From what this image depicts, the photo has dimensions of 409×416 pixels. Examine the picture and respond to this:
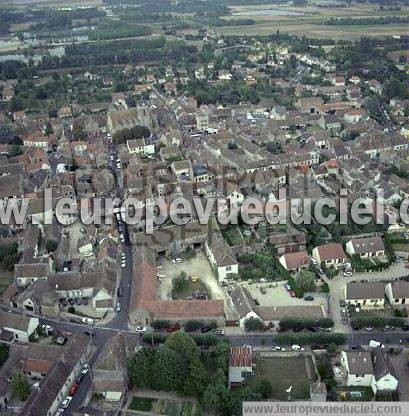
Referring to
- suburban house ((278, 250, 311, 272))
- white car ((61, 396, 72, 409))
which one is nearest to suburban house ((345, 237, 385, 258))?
suburban house ((278, 250, 311, 272))

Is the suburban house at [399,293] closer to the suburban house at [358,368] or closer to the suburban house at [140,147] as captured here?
the suburban house at [358,368]

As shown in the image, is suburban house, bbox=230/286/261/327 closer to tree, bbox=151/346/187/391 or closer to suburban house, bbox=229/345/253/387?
suburban house, bbox=229/345/253/387

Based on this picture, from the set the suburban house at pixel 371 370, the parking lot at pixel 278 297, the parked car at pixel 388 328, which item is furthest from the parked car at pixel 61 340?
the parked car at pixel 388 328

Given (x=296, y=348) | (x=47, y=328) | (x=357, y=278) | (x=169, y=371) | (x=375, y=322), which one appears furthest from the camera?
(x=357, y=278)

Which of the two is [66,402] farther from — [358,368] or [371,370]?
[371,370]

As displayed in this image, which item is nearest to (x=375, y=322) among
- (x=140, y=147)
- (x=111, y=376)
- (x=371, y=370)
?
(x=371, y=370)

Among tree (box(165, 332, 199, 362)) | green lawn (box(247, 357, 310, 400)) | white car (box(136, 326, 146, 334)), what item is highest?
tree (box(165, 332, 199, 362))

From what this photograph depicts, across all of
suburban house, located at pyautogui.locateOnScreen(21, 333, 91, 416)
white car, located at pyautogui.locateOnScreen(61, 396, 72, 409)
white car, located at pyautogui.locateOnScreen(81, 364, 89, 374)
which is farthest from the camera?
white car, located at pyautogui.locateOnScreen(81, 364, 89, 374)
